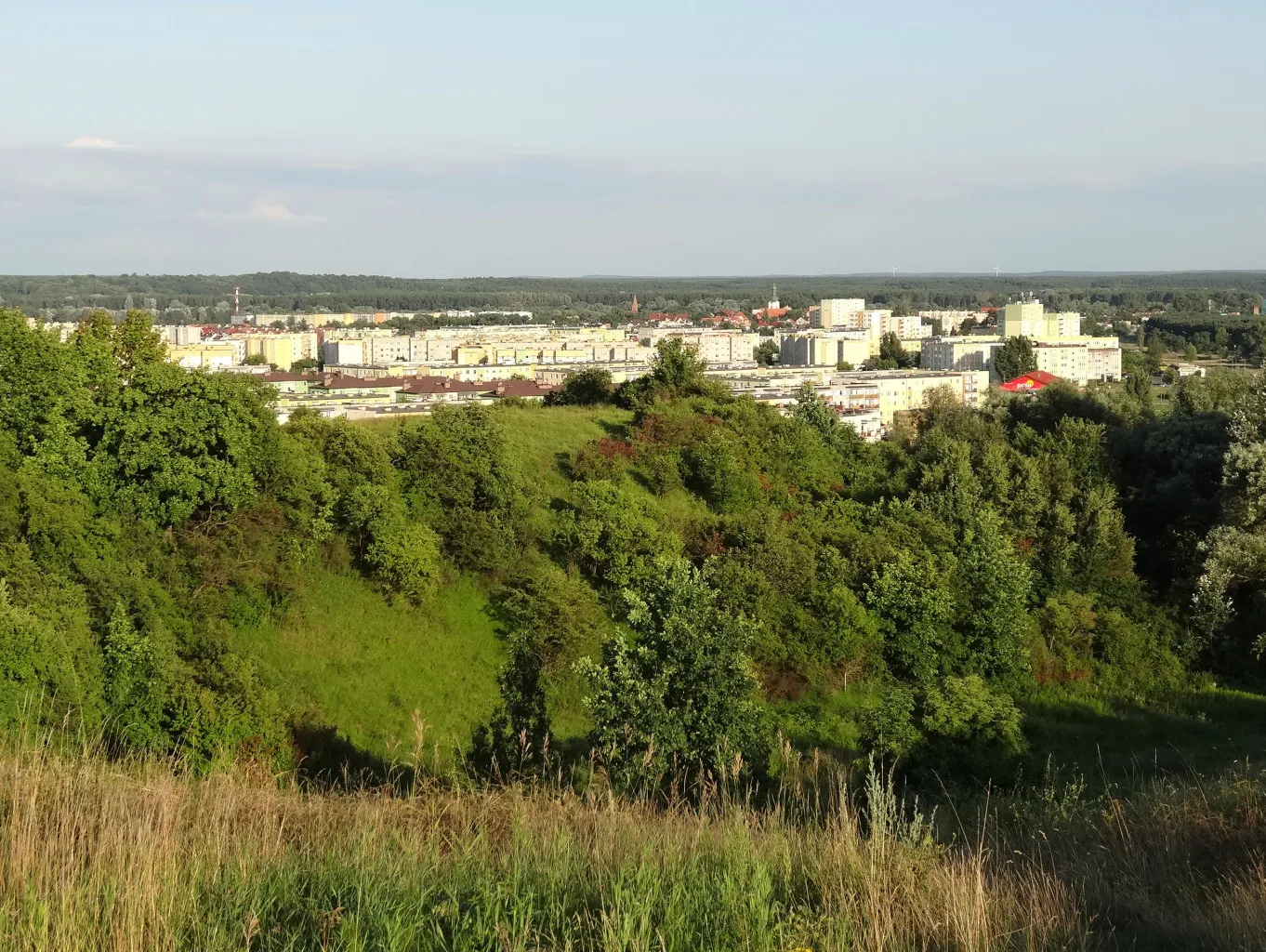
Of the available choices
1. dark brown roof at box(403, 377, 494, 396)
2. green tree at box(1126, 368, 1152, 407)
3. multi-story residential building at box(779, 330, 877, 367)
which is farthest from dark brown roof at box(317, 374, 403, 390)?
multi-story residential building at box(779, 330, 877, 367)

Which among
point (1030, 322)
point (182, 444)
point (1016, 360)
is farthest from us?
point (1030, 322)

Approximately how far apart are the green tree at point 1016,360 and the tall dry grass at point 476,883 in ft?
192

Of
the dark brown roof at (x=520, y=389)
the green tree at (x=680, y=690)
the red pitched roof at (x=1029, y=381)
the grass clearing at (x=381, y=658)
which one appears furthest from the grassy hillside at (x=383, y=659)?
the red pitched roof at (x=1029, y=381)

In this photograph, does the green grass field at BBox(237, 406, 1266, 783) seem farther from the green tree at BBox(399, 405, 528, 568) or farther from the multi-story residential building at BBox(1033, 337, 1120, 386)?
the multi-story residential building at BBox(1033, 337, 1120, 386)

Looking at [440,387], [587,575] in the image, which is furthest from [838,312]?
[587,575]

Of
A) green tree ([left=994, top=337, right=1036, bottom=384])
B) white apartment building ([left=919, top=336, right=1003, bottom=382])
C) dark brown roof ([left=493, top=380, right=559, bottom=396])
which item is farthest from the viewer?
white apartment building ([left=919, top=336, right=1003, bottom=382])

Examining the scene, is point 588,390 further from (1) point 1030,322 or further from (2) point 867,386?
(1) point 1030,322

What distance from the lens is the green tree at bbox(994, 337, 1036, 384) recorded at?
61188mm

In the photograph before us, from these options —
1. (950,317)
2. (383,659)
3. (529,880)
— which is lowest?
(383,659)

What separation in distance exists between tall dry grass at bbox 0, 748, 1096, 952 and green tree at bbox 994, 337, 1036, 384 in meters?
58.6

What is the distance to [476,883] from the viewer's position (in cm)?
374

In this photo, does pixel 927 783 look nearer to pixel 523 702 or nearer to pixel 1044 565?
pixel 523 702

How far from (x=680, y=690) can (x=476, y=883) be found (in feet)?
21.4

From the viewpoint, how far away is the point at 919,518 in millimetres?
17844
